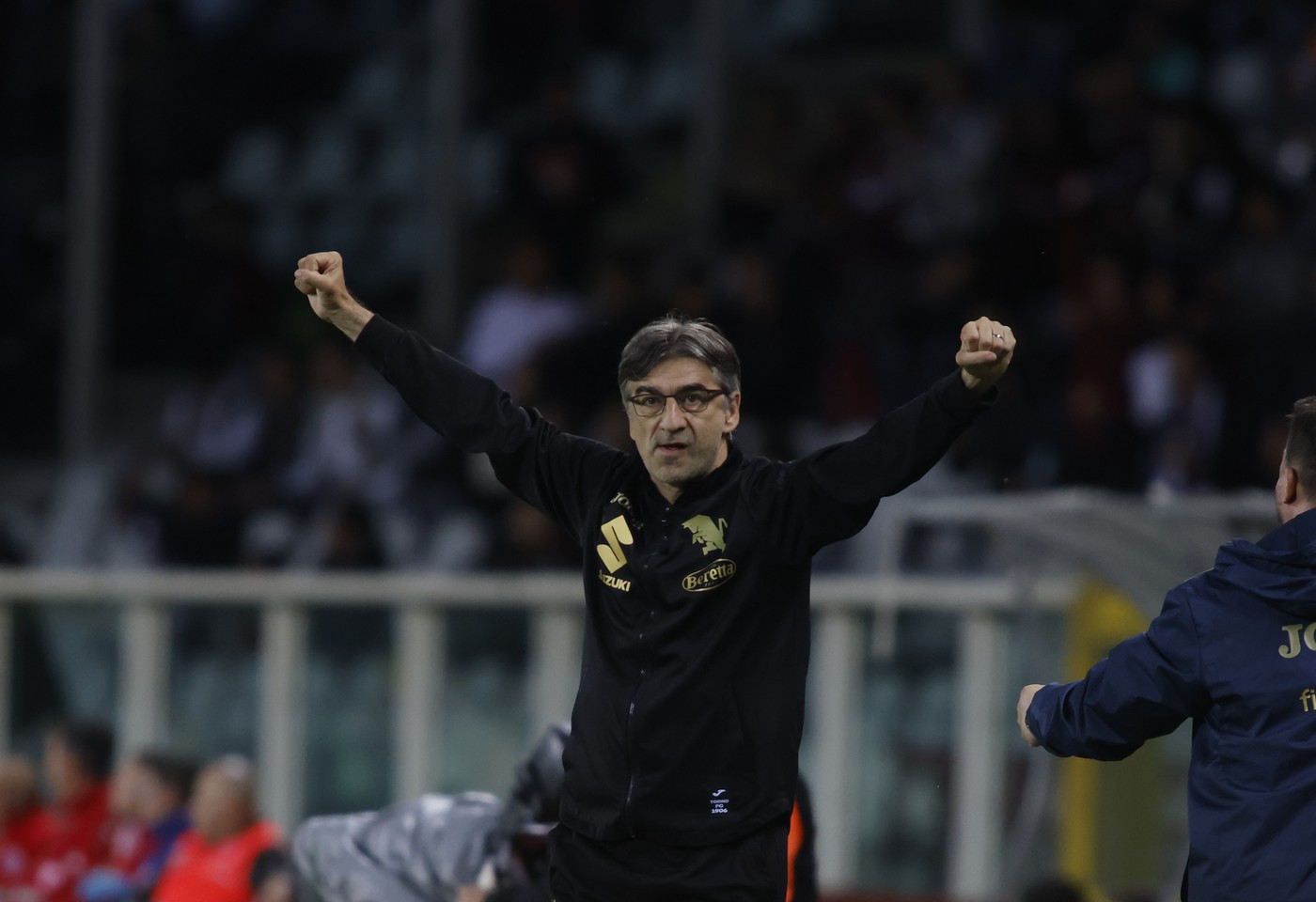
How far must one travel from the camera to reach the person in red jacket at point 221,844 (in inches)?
362

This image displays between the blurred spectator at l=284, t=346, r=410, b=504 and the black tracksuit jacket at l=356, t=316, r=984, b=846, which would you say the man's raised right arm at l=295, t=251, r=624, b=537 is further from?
the blurred spectator at l=284, t=346, r=410, b=504

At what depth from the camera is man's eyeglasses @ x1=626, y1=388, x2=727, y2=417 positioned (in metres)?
4.38

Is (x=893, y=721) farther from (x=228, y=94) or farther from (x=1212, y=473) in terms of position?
(x=228, y=94)

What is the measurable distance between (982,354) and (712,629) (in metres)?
0.72

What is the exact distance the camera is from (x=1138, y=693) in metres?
4.07

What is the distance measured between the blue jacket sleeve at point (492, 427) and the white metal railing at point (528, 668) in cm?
490

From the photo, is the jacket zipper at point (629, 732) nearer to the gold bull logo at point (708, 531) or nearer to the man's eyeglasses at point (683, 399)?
the gold bull logo at point (708, 531)

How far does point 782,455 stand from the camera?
1169 centimetres

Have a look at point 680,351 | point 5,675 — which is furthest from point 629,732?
point 5,675

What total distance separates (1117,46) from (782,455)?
312cm

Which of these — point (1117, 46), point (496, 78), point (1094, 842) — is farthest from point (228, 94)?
point (1094, 842)

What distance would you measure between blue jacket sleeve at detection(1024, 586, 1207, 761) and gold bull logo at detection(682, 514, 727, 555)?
69cm

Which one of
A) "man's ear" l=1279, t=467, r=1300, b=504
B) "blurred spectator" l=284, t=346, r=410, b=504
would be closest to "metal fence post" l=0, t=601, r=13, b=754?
"blurred spectator" l=284, t=346, r=410, b=504

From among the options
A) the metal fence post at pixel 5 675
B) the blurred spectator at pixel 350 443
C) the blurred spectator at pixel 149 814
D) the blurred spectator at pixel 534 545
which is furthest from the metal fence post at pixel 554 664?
the metal fence post at pixel 5 675
